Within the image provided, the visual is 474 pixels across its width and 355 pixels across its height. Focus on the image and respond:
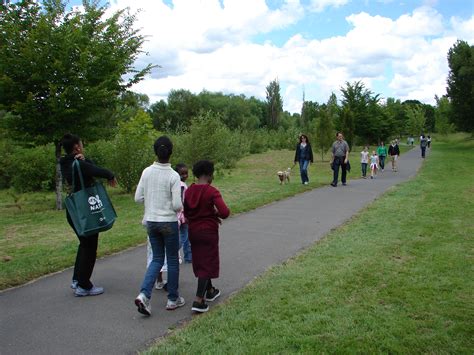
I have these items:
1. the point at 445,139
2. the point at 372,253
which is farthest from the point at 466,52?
the point at 372,253

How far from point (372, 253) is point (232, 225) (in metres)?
3.48

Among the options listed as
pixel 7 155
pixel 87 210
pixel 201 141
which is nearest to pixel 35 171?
pixel 7 155

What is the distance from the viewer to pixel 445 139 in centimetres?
7800

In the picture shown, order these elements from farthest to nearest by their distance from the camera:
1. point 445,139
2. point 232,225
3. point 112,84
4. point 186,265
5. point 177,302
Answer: point 445,139 → point 112,84 → point 232,225 → point 186,265 → point 177,302

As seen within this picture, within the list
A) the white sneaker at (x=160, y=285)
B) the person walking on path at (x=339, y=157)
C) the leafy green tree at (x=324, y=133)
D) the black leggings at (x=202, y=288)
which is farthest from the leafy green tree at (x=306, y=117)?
the black leggings at (x=202, y=288)

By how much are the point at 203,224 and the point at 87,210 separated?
1.43 m

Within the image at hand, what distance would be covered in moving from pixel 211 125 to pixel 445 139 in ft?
214

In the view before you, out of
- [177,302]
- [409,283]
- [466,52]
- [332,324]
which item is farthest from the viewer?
[466,52]

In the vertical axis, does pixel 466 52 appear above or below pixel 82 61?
above

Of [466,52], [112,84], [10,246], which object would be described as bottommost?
[10,246]

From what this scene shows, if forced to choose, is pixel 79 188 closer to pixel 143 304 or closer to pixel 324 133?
pixel 143 304

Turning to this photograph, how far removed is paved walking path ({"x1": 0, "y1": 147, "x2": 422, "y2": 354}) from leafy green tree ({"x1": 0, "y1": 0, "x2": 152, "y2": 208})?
6024 millimetres

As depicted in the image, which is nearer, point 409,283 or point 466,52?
point 409,283

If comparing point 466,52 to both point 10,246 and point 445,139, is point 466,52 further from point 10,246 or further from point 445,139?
point 10,246
